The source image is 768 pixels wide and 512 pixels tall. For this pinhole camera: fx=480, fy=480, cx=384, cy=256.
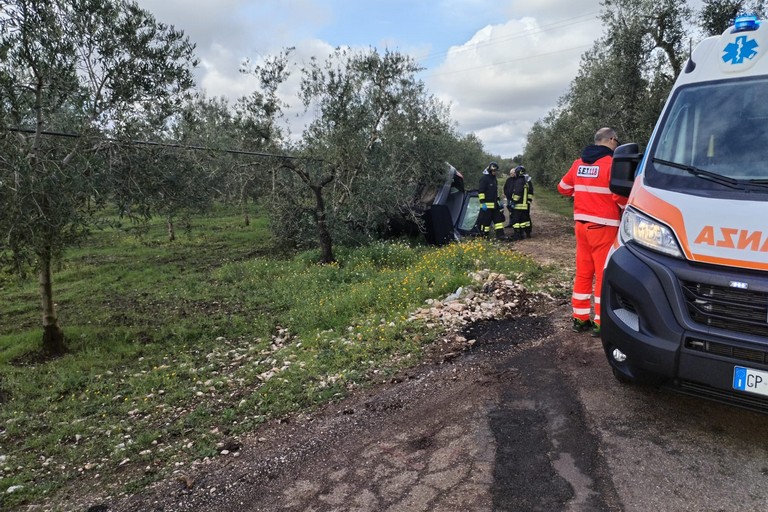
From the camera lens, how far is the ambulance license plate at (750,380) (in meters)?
2.64

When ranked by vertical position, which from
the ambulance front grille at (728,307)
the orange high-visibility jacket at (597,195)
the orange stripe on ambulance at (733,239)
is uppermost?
the orange high-visibility jacket at (597,195)

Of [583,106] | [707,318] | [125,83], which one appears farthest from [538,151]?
[707,318]

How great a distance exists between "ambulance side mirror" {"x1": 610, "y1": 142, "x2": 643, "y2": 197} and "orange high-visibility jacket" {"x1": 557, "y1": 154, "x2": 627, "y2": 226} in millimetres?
751

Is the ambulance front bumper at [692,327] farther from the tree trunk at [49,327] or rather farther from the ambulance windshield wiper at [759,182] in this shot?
the tree trunk at [49,327]

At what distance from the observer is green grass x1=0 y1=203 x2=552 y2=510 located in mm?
4770

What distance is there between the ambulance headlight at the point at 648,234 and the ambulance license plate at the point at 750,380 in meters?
0.75

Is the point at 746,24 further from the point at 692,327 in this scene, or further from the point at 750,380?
the point at 750,380

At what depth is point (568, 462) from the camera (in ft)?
10.4

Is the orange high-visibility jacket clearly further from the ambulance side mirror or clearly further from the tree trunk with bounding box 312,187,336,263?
the tree trunk with bounding box 312,187,336,263

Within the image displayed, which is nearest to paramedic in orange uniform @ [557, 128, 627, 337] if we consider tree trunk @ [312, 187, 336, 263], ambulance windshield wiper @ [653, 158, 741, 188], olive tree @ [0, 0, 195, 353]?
ambulance windshield wiper @ [653, 158, 741, 188]

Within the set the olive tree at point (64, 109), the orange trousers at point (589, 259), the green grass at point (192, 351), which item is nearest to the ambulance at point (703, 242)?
the orange trousers at point (589, 259)

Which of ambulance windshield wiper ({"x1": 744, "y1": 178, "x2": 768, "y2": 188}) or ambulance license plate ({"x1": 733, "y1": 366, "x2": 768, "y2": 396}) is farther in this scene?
ambulance windshield wiper ({"x1": 744, "y1": 178, "x2": 768, "y2": 188})

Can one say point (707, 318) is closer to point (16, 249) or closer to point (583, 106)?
point (16, 249)

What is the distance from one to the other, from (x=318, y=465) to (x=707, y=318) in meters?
2.86
